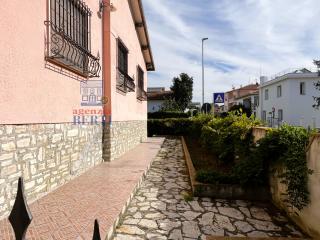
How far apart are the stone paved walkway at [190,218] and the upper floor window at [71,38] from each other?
9.88 ft

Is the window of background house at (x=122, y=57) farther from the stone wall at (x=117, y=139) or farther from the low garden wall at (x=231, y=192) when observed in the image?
the low garden wall at (x=231, y=192)

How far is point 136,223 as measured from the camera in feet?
14.0

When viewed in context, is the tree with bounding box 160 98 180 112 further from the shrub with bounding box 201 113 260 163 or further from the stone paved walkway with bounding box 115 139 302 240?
the stone paved walkway with bounding box 115 139 302 240

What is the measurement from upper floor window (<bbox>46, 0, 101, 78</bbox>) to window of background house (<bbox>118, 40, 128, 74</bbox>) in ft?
8.19

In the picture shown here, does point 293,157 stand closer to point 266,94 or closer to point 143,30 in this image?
point 143,30

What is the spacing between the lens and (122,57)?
414 inches

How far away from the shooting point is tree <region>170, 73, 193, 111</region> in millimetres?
39719

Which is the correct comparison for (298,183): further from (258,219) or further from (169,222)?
(169,222)

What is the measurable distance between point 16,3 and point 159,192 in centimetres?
427

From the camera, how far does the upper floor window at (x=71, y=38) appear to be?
5018 millimetres

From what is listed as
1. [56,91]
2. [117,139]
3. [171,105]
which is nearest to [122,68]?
[117,139]

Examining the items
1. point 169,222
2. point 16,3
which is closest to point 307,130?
point 169,222

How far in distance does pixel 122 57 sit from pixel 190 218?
7.33m

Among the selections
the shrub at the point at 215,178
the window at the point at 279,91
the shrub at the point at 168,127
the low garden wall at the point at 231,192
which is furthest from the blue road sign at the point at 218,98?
the window at the point at 279,91
